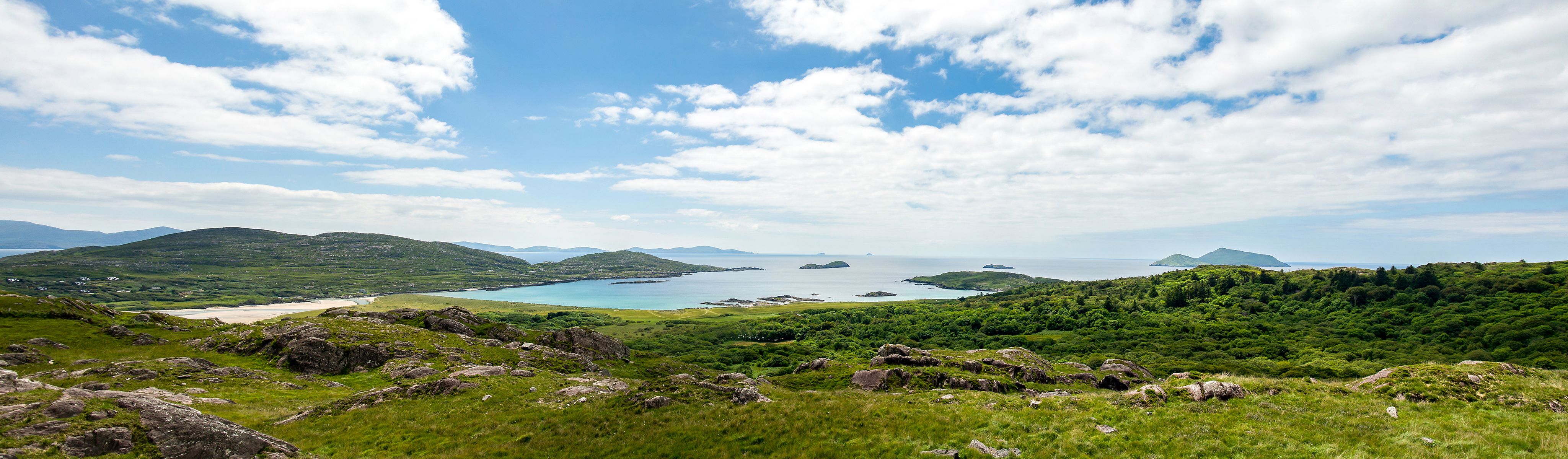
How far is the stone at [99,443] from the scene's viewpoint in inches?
578

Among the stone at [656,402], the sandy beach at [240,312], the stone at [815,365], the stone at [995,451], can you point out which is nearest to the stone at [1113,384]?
the stone at [815,365]

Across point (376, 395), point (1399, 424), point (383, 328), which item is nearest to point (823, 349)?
point (383, 328)

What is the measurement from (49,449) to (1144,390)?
40443 millimetres

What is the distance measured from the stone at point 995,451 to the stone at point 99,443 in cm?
2691

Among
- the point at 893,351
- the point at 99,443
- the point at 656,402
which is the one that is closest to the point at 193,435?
the point at 99,443

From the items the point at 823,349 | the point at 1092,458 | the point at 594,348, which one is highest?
the point at 1092,458

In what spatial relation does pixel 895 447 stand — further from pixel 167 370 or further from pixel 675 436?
pixel 167 370

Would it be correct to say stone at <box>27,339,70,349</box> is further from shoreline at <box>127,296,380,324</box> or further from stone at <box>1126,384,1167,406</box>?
shoreline at <box>127,296,380,324</box>

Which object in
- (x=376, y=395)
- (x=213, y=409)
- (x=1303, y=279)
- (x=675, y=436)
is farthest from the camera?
(x=1303, y=279)

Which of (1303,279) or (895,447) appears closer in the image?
(895,447)

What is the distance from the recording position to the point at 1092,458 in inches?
659

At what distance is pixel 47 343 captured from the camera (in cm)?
4406

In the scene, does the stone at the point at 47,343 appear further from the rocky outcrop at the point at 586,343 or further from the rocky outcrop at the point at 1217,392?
the rocky outcrop at the point at 1217,392

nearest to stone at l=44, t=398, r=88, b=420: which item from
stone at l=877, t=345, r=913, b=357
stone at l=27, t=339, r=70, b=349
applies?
stone at l=877, t=345, r=913, b=357
